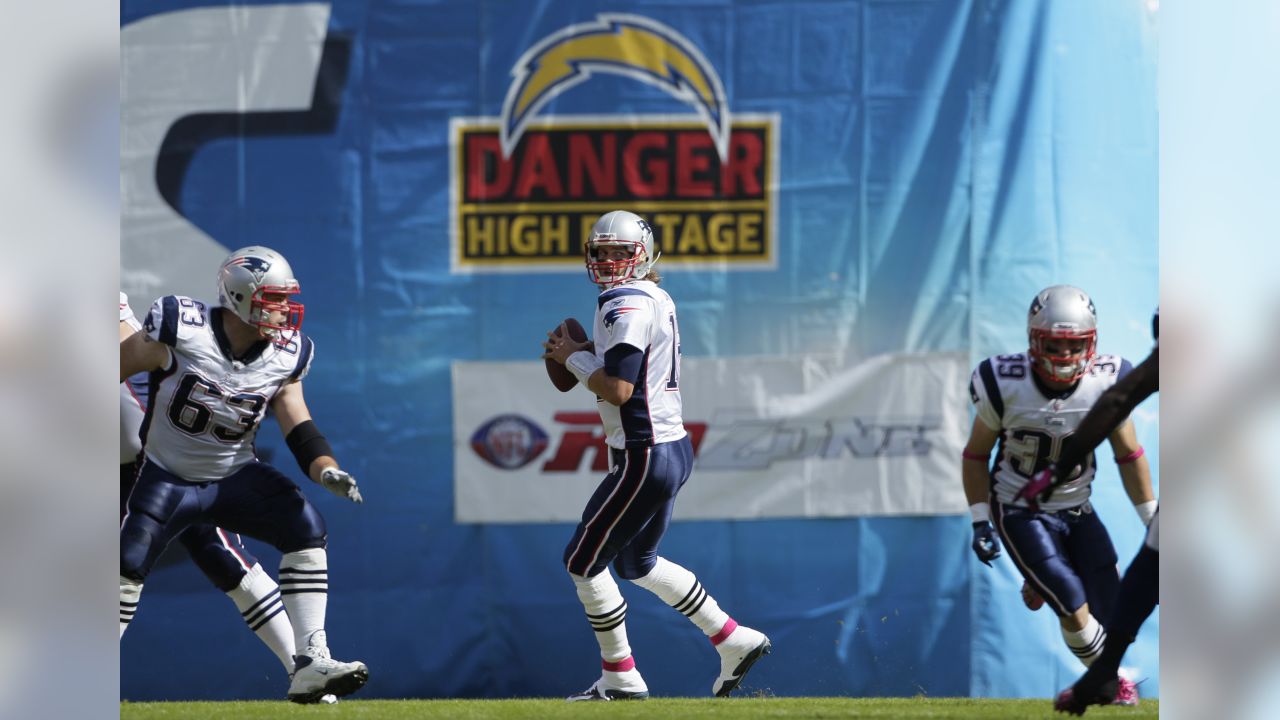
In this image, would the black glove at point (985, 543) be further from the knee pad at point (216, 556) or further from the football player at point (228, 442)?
the knee pad at point (216, 556)

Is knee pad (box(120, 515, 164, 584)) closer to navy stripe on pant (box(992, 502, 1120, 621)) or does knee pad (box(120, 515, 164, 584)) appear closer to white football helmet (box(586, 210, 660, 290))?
white football helmet (box(586, 210, 660, 290))

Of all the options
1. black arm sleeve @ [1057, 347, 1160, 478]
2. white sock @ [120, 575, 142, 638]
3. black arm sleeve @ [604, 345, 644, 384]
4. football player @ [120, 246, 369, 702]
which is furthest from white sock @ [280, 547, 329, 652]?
black arm sleeve @ [1057, 347, 1160, 478]

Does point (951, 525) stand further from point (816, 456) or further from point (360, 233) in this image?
point (360, 233)

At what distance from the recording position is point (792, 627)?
6215 millimetres

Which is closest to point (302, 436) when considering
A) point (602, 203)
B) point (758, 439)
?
point (602, 203)

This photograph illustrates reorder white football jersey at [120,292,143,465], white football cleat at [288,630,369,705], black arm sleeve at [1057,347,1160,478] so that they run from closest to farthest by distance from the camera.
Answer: black arm sleeve at [1057,347,1160,478] < white football cleat at [288,630,369,705] < white football jersey at [120,292,143,465]

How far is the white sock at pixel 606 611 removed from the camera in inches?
187

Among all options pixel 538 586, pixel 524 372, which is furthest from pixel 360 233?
pixel 538 586

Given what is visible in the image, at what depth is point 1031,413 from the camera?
489 centimetres

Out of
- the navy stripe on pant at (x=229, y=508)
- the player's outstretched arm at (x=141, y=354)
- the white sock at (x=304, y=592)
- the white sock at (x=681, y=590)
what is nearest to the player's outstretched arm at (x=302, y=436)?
the navy stripe on pant at (x=229, y=508)

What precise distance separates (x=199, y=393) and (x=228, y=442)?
203mm

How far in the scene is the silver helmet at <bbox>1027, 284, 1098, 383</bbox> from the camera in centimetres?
465

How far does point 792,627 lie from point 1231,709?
3.85 m

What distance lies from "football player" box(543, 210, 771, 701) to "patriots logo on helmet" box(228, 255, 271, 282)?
1004 mm
